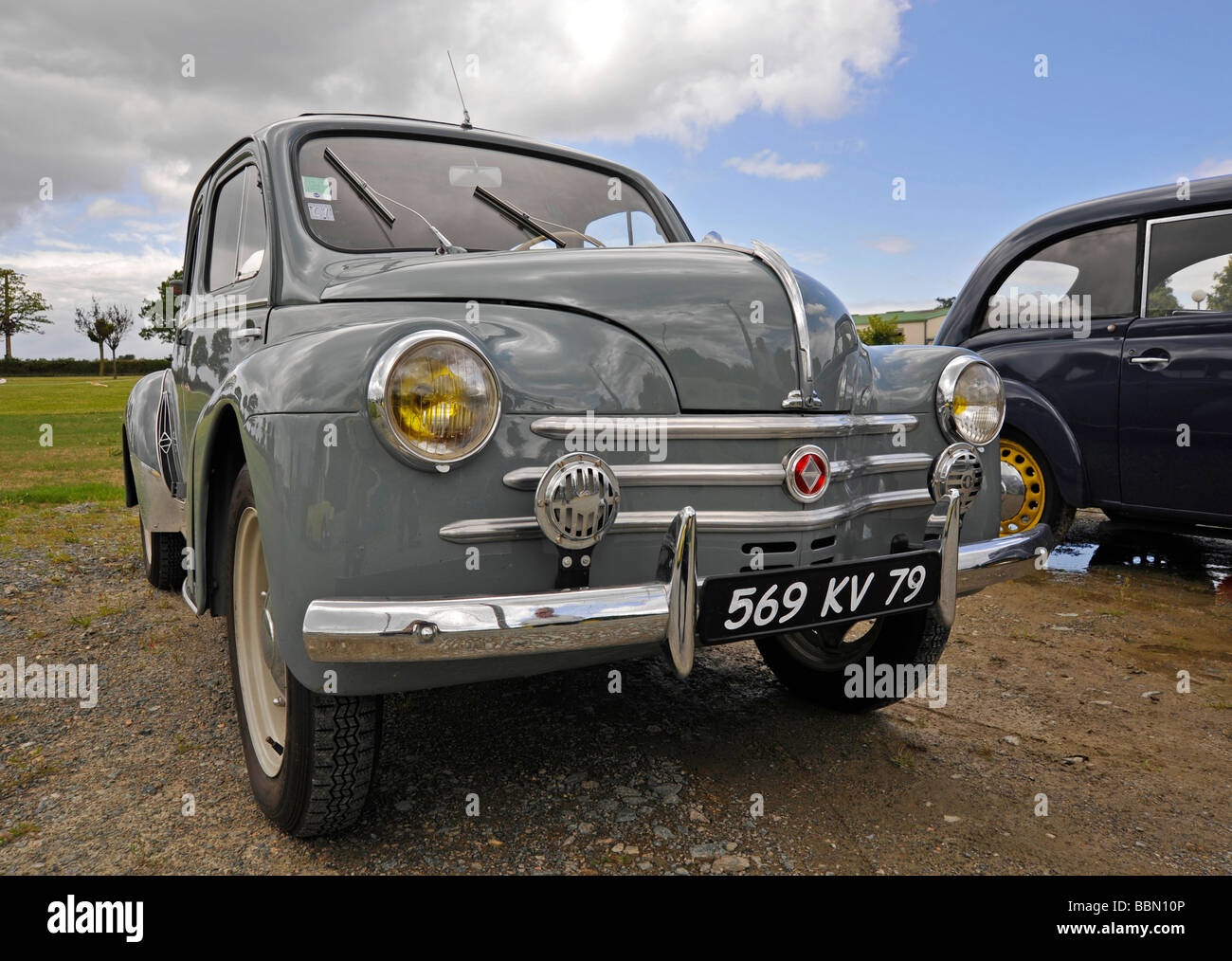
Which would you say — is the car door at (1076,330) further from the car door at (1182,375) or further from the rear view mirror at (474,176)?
the rear view mirror at (474,176)

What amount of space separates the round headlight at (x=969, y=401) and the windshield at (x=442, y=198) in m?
1.28

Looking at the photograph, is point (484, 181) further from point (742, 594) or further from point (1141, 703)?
point (1141, 703)

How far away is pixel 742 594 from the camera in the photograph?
6.22ft

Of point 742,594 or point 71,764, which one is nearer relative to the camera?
point 742,594

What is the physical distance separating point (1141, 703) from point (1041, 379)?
2.31 meters

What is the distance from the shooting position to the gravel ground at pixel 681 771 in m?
2.07

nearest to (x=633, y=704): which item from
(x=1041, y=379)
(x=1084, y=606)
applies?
(x=1084, y=606)

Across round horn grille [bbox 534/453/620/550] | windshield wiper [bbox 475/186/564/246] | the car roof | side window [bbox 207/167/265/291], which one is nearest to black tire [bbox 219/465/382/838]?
round horn grille [bbox 534/453/620/550]

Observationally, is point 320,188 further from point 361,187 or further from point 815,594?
point 815,594

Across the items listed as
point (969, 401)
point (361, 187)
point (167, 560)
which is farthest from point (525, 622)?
point (167, 560)

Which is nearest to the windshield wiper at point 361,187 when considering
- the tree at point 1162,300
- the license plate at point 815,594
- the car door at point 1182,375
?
the license plate at point 815,594

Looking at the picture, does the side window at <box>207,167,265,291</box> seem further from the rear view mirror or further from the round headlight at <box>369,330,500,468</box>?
the round headlight at <box>369,330,500,468</box>

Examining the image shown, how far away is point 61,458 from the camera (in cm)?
1072

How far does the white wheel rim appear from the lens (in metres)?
2.23
